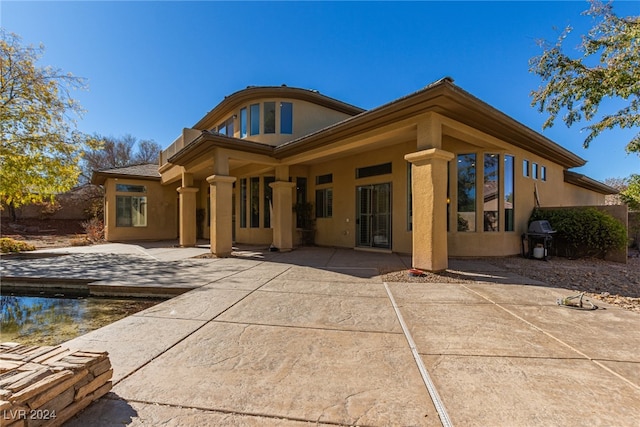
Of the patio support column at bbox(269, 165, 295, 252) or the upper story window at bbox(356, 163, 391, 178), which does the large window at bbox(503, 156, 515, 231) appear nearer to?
the upper story window at bbox(356, 163, 391, 178)

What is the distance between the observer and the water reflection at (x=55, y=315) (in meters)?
3.46

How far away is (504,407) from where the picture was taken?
182cm

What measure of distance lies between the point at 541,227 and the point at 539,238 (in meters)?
0.37

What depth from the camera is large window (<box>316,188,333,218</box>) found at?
11039 mm

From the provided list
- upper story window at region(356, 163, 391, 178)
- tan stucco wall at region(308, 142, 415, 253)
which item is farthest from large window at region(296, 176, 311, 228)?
upper story window at region(356, 163, 391, 178)

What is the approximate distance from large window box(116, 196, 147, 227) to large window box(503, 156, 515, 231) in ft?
54.4

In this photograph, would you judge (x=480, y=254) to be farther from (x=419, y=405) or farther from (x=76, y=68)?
(x=76, y=68)

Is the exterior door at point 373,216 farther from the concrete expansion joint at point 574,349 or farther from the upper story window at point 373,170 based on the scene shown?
the concrete expansion joint at point 574,349

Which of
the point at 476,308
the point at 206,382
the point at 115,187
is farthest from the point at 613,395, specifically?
the point at 115,187

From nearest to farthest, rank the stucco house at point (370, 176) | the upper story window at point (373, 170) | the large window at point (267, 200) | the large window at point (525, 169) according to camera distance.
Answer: the stucco house at point (370, 176) → the large window at point (525, 169) → the upper story window at point (373, 170) → the large window at point (267, 200)

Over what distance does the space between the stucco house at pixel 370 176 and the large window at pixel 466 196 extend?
3 cm

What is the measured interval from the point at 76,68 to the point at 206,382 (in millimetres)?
13540

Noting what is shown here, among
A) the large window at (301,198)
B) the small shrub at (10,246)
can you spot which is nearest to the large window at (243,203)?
the large window at (301,198)

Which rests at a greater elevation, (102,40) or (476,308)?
(102,40)
